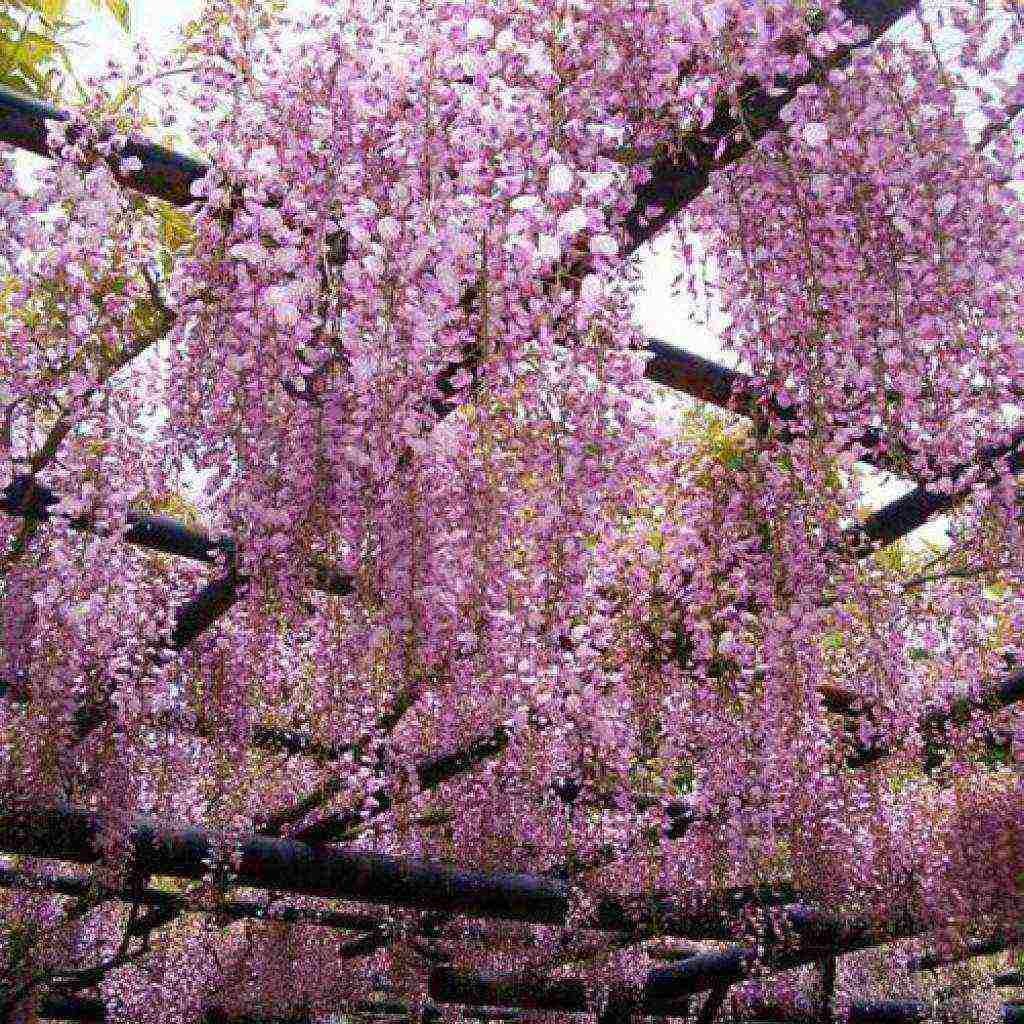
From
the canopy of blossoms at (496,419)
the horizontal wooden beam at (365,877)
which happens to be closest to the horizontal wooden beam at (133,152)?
the canopy of blossoms at (496,419)

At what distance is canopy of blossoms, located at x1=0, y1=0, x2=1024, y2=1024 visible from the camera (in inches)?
90.3

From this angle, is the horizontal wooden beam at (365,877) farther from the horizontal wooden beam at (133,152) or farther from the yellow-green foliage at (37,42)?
the yellow-green foliage at (37,42)

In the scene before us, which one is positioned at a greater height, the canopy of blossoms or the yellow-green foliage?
the yellow-green foliage

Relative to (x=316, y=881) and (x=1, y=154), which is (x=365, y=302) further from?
(x=316, y=881)

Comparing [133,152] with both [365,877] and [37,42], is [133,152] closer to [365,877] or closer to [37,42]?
[37,42]

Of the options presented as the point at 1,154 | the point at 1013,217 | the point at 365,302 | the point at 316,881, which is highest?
the point at 1,154

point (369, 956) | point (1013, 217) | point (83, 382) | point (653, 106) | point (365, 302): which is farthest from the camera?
point (369, 956)

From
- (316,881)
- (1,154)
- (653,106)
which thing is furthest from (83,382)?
(316,881)

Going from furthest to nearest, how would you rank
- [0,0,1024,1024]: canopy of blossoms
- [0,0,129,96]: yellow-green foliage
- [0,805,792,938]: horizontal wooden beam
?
[0,805,792,938]: horizontal wooden beam < [0,0,129,96]: yellow-green foliage < [0,0,1024,1024]: canopy of blossoms

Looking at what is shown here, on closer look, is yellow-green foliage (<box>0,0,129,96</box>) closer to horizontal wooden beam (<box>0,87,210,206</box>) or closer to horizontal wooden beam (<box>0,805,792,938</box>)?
horizontal wooden beam (<box>0,87,210,206</box>)

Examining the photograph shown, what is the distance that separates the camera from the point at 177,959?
9.13 meters

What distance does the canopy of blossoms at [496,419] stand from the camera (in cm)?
229

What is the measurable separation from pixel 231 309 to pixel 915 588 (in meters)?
3.95

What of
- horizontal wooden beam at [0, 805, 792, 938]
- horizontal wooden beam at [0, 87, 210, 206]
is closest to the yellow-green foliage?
horizontal wooden beam at [0, 87, 210, 206]
